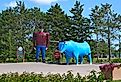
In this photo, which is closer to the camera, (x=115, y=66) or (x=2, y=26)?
(x=115, y=66)

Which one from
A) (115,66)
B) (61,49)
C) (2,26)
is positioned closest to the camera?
(115,66)

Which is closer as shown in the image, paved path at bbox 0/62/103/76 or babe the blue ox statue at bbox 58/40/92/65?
paved path at bbox 0/62/103/76

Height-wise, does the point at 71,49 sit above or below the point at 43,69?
above

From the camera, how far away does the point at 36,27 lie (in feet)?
114

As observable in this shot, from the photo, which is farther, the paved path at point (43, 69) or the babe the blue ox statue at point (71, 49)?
the babe the blue ox statue at point (71, 49)

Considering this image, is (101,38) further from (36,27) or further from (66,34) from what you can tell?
(36,27)

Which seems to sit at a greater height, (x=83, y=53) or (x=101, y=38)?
(x=101, y=38)

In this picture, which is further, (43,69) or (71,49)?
(71,49)

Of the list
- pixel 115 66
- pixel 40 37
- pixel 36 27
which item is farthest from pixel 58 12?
pixel 115 66

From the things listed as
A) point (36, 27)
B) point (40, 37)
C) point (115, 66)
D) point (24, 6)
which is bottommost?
point (115, 66)

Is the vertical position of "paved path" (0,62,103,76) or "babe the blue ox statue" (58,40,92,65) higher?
"babe the blue ox statue" (58,40,92,65)

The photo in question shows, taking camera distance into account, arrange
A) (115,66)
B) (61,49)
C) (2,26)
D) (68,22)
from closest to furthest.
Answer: (115,66) < (61,49) < (68,22) < (2,26)

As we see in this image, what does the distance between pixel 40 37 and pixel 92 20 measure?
12792 millimetres

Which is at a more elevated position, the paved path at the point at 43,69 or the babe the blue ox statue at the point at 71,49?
the babe the blue ox statue at the point at 71,49
